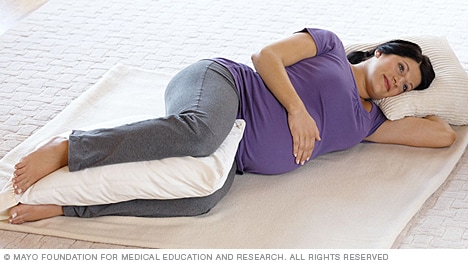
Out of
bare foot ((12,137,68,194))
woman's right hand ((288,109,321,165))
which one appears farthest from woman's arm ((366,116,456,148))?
bare foot ((12,137,68,194))

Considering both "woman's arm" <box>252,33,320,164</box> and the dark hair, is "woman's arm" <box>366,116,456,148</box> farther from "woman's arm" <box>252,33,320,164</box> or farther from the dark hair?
"woman's arm" <box>252,33,320,164</box>

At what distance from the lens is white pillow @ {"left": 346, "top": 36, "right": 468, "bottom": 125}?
2.31 m

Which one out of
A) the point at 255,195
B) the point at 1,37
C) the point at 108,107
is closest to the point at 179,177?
the point at 255,195

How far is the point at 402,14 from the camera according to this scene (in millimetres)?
3186

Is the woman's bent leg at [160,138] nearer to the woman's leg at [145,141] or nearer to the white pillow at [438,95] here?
the woman's leg at [145,141]

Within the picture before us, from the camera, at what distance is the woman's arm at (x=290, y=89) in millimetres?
2158

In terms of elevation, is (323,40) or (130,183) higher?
(323,40)

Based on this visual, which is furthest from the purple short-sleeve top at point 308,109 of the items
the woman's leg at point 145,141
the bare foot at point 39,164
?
the bare foot at point 39,164

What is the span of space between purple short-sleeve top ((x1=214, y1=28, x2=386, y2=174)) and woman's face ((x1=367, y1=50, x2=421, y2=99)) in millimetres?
62

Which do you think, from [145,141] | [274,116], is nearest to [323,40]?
[274,116]

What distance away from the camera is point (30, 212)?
6.63 feet

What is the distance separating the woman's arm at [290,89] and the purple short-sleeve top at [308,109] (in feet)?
0.07

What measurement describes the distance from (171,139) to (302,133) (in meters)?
0.37

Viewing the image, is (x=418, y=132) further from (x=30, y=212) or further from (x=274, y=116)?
(x=30, y=212)
